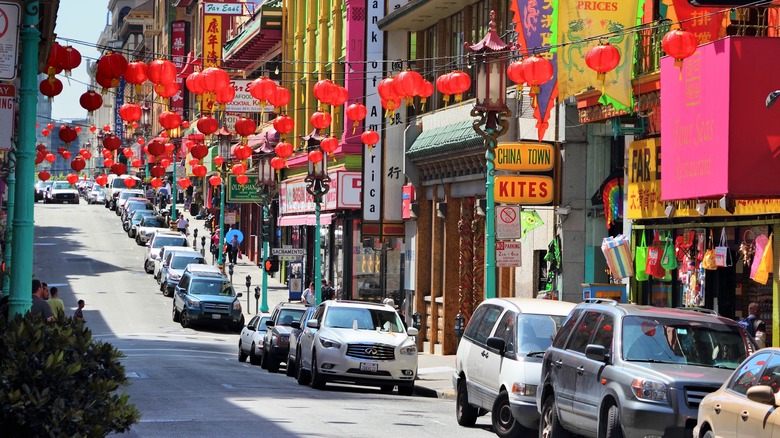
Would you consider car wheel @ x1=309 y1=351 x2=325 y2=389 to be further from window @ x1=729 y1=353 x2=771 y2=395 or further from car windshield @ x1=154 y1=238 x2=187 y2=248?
car windshield @ x1=154 y1=238 x2=187 y2=248

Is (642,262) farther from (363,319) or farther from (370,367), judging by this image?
(370,367)

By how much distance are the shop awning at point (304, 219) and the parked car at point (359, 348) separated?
23.6 m

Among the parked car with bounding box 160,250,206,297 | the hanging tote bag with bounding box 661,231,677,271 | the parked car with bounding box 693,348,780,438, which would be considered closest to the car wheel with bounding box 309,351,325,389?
the hanging tote bag with bounding box 661,231,677,271

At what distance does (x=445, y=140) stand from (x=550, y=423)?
72.9ft

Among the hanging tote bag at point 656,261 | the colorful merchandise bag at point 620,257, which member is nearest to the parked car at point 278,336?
the colorful merchandise bag at point 620,257

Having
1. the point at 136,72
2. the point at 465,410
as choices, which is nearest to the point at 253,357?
the point at 136,72

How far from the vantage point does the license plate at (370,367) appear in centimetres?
2669

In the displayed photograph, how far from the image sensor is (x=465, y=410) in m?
20.5

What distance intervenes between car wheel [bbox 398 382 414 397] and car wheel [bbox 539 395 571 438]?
992 centimetres

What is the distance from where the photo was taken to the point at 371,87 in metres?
46.2

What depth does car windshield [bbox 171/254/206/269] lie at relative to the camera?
61344 millimetres

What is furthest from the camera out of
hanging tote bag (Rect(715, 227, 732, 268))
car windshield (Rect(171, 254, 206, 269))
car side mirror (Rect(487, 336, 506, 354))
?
car windshield (Rect(171, 254, 206, 269))

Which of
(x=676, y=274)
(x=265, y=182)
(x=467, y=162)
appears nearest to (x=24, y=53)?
(x=676, y=274)

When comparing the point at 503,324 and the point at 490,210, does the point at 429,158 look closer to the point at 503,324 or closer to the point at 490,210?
the point at 490,210
